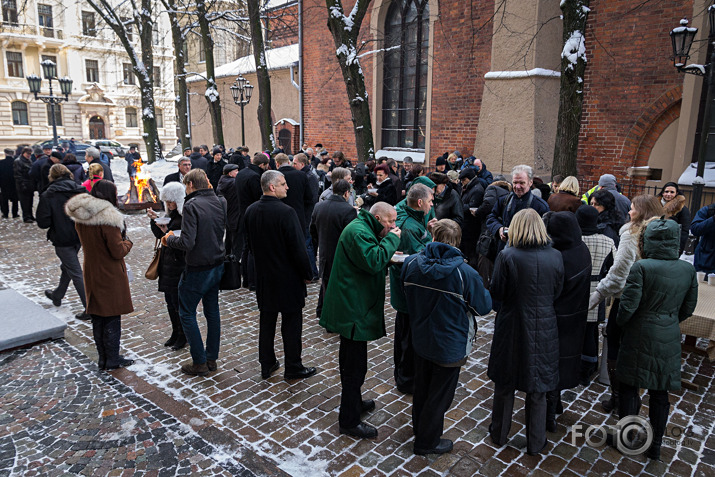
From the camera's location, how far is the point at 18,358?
220 inches

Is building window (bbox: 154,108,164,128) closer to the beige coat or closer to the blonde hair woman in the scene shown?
the beige coat

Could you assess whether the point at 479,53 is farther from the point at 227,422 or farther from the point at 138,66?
the point at 138,66

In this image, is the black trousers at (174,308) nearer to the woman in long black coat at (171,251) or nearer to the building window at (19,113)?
the woman in long black coat at (171,251)

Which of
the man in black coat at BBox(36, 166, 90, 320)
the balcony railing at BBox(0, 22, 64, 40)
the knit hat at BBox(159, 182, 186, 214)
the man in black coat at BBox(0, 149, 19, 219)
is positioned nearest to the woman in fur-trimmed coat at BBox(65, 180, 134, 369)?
the knit hat at BBox(159, 182, 186, 214)

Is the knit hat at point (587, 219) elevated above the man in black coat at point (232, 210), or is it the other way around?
the knit hat at point (587, 219)

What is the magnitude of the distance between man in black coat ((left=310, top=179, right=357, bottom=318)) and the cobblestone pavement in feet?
3.65

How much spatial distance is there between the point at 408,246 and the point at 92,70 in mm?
49892

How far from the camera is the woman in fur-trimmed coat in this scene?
16.4 feet

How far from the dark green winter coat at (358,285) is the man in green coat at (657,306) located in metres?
1.79

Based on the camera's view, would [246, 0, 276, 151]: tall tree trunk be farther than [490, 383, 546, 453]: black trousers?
Yes

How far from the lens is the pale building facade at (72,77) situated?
133 feet

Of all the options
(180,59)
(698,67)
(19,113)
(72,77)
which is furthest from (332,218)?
(72,77)

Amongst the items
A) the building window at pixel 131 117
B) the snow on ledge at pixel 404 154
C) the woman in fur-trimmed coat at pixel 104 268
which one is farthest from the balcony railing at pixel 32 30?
the woman in fur-trimmed coat at pixel 104 268

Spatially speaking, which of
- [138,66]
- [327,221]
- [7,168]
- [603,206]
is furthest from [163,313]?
[138,66]
